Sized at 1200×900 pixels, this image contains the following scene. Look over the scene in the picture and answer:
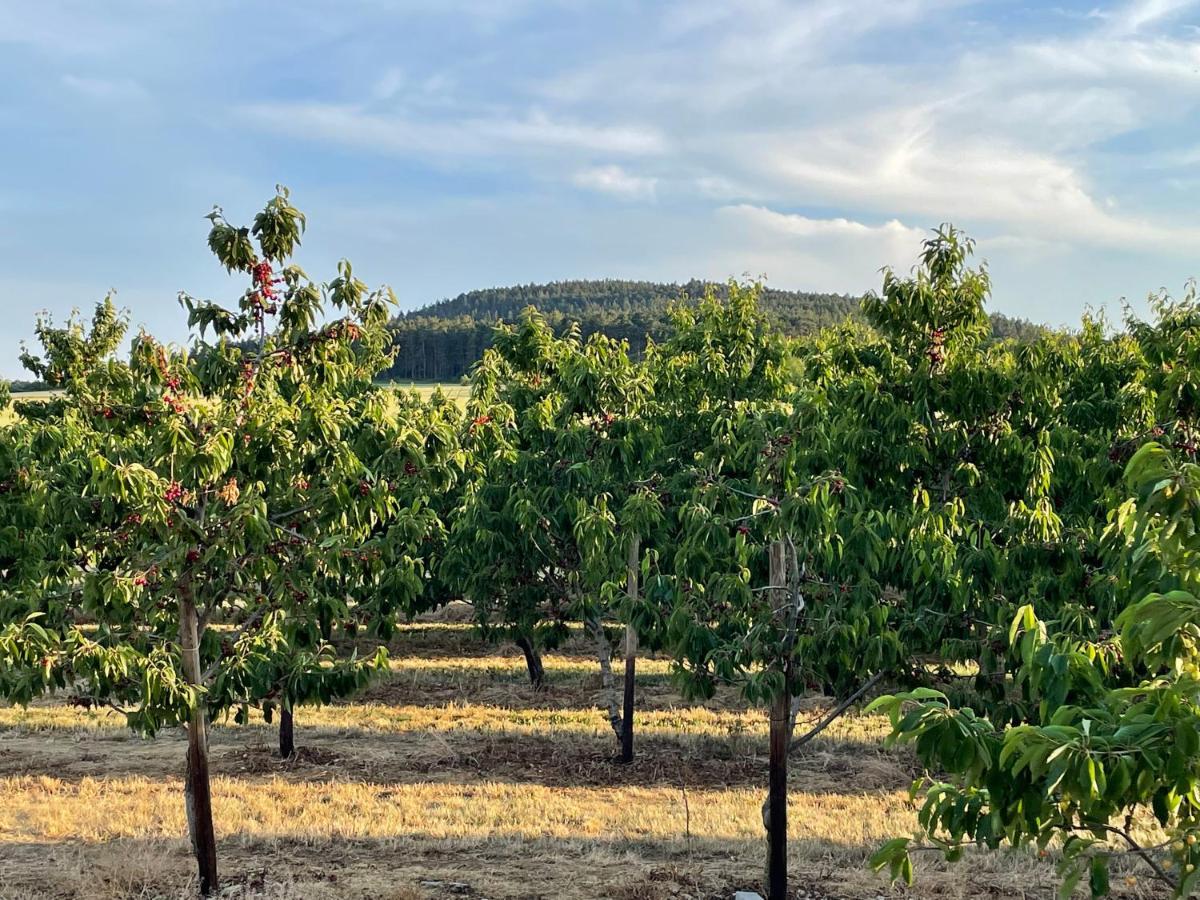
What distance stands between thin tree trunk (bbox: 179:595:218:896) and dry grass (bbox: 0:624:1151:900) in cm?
32

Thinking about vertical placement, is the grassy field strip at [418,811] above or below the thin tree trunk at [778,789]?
below

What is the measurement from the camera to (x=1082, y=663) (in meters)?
4.02

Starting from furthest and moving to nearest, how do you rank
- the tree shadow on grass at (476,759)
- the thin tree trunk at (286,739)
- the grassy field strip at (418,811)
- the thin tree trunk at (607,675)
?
the thin tree trunk at (607,675), the thin tree trunk at (286,739), the tree shadow on grass at (476,759), the grassy field strip at (418,811)

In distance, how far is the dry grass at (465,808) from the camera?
10.3 m

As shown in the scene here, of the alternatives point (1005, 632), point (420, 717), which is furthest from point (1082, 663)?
point (420, 717)

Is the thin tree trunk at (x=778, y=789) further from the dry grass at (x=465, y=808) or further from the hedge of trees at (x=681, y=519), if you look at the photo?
the dry grass at (x=465, y=808)

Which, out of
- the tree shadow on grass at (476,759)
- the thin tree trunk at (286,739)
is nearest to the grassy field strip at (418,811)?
the tree shadow on grass at (476,759)

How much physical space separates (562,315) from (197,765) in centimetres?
8591

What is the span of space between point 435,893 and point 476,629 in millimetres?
9482

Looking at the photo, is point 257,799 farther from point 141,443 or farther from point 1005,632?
point 1005,632

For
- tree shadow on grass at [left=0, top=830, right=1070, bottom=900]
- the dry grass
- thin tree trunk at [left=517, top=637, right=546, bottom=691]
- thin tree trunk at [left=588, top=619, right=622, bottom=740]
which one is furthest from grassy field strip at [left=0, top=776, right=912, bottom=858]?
thin tree trunk at [left=517, top=637, right=546, bottom=691]

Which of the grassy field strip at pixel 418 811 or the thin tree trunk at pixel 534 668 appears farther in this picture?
the thin tree trunk at pixel 534 668

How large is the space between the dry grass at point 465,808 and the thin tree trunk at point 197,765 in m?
0.32

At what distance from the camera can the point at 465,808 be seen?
535 inches
